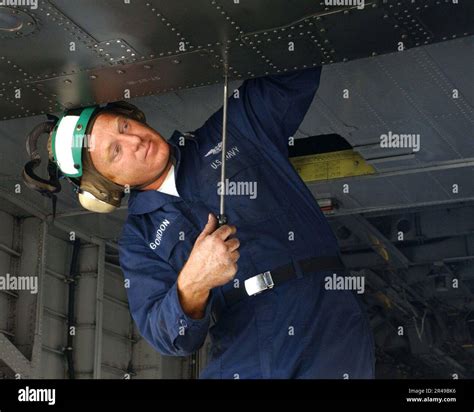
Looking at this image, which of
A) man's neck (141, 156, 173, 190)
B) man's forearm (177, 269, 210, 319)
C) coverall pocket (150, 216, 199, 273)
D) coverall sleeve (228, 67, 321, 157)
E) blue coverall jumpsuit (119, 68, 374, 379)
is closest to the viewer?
man's forearm (177, 269, 210, 319)

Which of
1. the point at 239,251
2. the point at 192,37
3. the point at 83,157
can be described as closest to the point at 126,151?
the point at 83,157

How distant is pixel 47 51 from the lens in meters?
6.54

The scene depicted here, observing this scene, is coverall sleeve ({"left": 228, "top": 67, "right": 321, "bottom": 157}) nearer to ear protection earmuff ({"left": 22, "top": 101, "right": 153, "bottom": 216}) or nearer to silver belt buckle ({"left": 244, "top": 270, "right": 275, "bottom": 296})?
ear protection earmuff ({"left": 22, "top": 101, "right": 153, "bottom": 216})

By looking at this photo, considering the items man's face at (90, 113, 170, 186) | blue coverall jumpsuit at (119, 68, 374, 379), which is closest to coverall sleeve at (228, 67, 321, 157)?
blue coverall jumpsuit at (119, 68, 374, 379)

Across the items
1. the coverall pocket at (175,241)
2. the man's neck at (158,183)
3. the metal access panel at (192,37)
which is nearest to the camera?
the coverall pocket at (175,241)

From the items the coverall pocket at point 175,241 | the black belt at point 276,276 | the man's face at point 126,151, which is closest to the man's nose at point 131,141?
the man's face at point 126,151

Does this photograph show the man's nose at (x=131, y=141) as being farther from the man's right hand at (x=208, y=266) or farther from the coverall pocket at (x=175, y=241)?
→ the man's right hand at (x=208, y=266)

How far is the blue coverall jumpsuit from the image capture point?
5.47 meters

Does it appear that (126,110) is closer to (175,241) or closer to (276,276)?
(175,241)

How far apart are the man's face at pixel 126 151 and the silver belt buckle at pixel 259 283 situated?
1.08 metres

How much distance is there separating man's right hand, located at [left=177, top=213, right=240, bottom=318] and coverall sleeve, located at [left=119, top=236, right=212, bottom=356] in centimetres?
8

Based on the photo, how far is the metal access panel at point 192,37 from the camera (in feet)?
19.5

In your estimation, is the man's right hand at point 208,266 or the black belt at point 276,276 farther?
the black belt at point 276,276
